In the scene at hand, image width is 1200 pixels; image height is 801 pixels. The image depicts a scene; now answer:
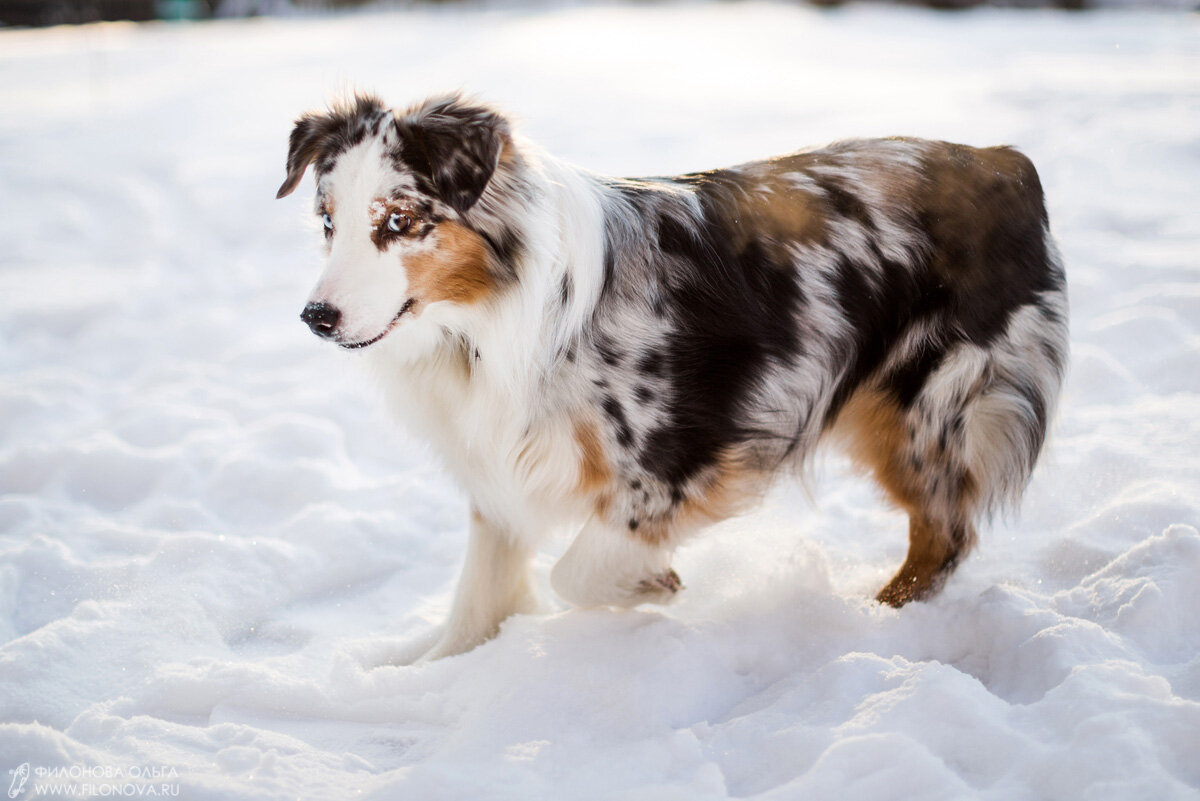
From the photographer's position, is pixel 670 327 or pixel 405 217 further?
pixel 670 327

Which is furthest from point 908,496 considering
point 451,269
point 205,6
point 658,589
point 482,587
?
point 205,6

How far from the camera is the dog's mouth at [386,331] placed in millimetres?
2176

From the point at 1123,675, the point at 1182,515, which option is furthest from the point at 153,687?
the point at 1182,515

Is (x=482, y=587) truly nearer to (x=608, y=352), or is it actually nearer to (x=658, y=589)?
(x=658, y=589)

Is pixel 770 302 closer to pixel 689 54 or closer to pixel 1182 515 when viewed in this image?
pixel 1182 515

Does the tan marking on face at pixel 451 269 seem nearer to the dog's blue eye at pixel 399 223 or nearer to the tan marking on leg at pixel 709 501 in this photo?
the dog's blue eye at pixel 399 223

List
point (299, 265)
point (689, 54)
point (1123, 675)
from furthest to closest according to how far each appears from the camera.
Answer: point (689, 54) → point (299, 265) → point (1123, 675)

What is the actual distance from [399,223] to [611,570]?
Result: 1085mm

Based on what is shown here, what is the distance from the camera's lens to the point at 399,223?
86.7 inches

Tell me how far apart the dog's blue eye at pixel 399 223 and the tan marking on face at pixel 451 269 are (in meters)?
0.06

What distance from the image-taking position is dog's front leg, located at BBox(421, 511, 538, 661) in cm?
274

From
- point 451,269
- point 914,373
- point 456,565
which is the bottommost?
point 456,565

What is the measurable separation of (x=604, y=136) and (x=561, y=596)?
16.4ft

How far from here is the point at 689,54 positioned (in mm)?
10320
